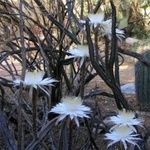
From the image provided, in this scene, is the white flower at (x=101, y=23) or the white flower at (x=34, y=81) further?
the white flower at (x=101, y=23)

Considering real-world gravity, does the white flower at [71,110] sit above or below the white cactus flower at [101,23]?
below

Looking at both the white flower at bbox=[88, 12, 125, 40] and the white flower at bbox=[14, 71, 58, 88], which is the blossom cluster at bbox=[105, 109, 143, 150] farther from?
the white flower at bbox=[88, 12, 125, 40]

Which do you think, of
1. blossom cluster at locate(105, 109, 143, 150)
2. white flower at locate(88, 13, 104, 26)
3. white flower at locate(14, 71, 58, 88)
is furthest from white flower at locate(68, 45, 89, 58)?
blossom cluster at locate(105, 109, 143, 150)

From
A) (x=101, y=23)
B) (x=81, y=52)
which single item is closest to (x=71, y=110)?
(x=81, y=52)

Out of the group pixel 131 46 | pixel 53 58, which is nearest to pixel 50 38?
pixel 53 58

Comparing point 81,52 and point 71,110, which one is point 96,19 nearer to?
point 81,52

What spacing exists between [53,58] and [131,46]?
7391 millimetres


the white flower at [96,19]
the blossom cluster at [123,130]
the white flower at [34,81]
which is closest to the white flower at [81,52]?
the white flower at [96,19]

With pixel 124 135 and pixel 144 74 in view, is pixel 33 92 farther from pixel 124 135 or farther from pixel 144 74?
pixel 144 74


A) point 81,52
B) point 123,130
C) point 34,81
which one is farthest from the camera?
point 81,52

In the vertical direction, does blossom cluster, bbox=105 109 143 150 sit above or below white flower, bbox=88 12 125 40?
below

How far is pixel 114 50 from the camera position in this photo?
94.8 inches

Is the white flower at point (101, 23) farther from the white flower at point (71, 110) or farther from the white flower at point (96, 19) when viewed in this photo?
the white flower at point (71, 110)

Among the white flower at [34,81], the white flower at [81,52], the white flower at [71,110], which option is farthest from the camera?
the white flower at [81,52]
